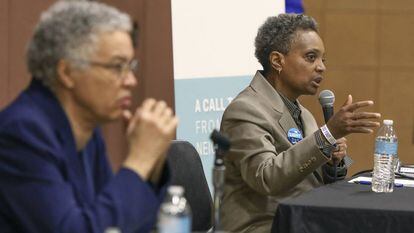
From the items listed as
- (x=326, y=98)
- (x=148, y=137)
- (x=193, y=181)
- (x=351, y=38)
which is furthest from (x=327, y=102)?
(x=351, y=38)

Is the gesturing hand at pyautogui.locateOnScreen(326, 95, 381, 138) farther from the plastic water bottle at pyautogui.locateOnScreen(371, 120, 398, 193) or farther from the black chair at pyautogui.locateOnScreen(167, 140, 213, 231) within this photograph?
the black chair at pyautogui.locateOnScreen(167, 140, 213, 231)

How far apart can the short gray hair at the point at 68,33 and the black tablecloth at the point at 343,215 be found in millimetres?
1123

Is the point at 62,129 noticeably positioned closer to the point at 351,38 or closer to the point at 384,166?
the point at 384,166

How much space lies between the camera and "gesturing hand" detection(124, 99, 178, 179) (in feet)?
6.06

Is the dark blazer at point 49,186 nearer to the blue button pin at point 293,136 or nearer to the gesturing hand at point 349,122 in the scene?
the gesturing hand at point 349,122

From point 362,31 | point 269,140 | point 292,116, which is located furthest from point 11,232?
point 362,31

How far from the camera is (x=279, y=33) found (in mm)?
3480

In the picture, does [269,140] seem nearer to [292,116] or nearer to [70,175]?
[292,116]

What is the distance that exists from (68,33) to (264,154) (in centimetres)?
139

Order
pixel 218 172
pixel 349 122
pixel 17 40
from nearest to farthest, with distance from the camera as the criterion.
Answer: pixel 218 172
pixel 349 122
pixel 17 40

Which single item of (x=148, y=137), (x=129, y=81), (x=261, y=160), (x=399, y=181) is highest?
(x=129, y=81)

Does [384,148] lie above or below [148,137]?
below

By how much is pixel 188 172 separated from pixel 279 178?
380 mm

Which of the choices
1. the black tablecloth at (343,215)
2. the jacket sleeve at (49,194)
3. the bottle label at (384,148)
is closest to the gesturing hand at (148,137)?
the jacket sleeve at (49,194)
